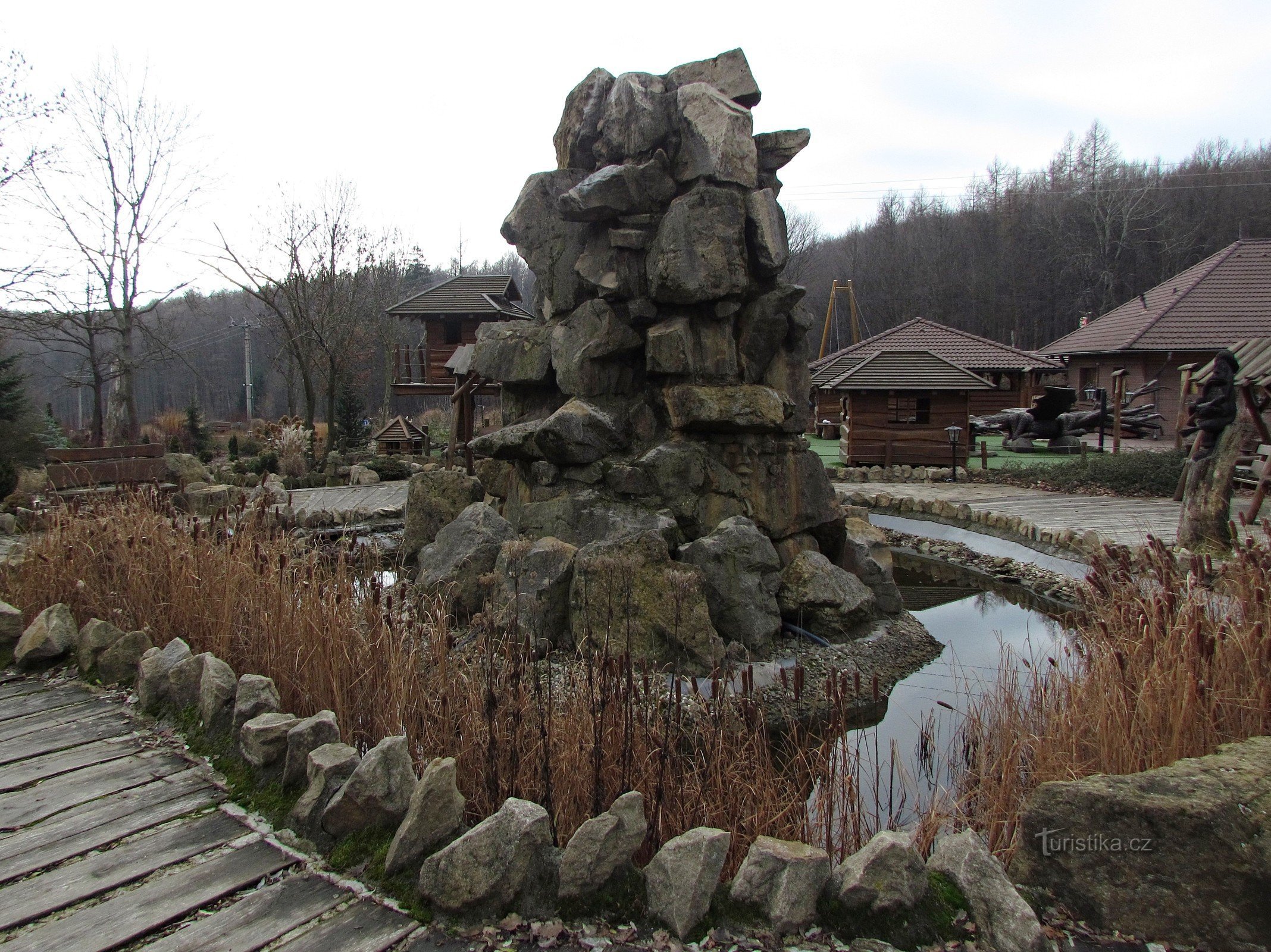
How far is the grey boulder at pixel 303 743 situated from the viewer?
313cm

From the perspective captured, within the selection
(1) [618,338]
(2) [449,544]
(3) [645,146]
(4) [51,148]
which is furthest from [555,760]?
(4) [51,148]

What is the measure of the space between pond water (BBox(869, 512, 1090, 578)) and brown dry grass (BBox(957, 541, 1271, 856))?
166 inches

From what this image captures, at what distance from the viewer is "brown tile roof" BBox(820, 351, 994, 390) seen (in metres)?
17.7

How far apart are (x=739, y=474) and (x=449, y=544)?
2.60m

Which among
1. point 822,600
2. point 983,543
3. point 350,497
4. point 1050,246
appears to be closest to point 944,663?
point 822,600

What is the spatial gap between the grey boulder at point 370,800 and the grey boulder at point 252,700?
0.82m

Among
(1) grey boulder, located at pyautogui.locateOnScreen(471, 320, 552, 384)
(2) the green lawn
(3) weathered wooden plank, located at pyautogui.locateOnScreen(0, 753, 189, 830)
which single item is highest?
(1) grey boulder, located at pyautogui.locateOnScreen(471, 320, 552, 384)

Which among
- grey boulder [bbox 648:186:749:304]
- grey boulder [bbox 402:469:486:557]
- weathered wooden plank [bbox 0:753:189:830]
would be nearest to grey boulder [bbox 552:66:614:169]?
grey boulder [bbox 648:186:749:304]

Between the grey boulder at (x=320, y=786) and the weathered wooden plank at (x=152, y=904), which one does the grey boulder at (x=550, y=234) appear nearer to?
the grey boulder at (x=320, y=786)

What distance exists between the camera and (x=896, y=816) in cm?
346

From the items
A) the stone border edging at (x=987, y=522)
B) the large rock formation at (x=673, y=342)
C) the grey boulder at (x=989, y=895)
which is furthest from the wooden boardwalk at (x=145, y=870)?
the stone border edging at (x=987, y=522)

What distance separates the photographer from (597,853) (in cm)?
250

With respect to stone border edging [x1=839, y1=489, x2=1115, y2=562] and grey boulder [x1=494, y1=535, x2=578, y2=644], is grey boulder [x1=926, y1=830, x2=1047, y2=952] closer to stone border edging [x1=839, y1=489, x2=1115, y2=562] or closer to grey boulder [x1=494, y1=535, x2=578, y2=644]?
grey boulder [x1=494, y1=535, x2=578, y2=644]
